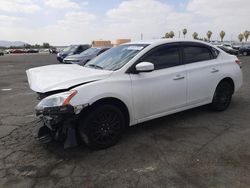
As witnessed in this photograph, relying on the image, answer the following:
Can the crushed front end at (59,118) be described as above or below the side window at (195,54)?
below

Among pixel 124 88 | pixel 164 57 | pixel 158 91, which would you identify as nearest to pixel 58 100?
pixel 124 88

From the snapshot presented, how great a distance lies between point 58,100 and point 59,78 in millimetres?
566

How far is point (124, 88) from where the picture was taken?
3.92m

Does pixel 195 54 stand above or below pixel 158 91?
above

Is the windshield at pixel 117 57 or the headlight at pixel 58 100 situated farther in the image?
the windshield at pixel 117 57

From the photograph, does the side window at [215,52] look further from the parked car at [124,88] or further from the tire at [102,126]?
the tire at [102,126]

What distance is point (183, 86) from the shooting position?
15.3ft

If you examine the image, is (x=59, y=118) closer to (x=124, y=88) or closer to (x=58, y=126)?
(x=58, y=126)

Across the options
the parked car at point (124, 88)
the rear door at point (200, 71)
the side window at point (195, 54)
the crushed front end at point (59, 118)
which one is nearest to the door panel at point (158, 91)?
the parked car at point (124, 88)

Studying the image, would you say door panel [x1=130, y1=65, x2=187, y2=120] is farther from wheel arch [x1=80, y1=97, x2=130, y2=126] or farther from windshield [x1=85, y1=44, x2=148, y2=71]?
windshield [x1=85, y1=44, x2=148, y2=71]

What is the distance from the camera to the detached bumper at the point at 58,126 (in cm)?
338

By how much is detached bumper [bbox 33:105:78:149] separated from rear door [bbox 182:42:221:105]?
2390 millimetres

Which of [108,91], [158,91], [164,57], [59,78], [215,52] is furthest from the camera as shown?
[215,52]

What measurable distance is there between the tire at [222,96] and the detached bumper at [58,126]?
330 cm
